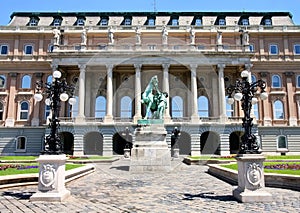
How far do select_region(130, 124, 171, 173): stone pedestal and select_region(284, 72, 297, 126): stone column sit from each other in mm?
31790

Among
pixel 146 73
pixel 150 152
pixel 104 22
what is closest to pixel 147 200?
pixel 150 152

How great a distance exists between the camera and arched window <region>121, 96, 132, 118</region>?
44.8m

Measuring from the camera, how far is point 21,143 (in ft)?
140

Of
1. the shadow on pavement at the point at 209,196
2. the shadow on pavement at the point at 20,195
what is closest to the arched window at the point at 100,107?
the shadow on pavement at the point at 20,195

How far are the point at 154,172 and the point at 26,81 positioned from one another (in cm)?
3486

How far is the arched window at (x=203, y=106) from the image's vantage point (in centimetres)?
4469

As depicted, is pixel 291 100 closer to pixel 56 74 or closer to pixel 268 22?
pixel 268 22

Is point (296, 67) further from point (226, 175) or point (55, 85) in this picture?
point (55, 85)

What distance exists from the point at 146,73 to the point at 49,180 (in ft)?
121

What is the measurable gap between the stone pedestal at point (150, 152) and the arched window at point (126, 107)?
84.1ft

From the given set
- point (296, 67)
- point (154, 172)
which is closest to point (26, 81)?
point (154, 172)

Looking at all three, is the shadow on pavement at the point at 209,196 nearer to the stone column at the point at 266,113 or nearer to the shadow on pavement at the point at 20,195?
the shadow on pavement at the point at 20,195

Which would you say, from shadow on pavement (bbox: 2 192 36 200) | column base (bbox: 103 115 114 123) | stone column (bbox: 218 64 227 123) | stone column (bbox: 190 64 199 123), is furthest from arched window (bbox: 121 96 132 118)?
shadow on pavement (bbox: 2 192 36 200)

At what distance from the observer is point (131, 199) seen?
952 centimetres
